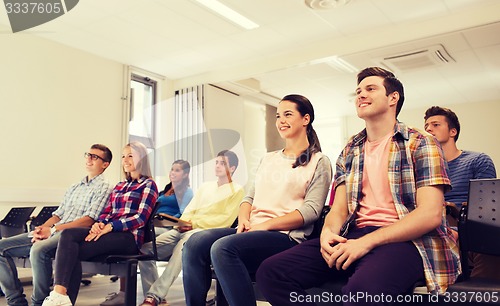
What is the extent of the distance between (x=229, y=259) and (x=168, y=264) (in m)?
1.38

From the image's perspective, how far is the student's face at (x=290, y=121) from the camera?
193 centimetres

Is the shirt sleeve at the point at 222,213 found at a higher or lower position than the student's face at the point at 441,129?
lower

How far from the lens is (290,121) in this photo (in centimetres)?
194

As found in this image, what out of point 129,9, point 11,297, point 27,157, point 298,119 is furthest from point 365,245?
point 27,157

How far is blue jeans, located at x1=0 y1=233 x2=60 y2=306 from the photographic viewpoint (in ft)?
8.04

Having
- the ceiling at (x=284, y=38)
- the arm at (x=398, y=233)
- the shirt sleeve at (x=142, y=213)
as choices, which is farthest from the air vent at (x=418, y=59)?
the arm at (x=398, y=233)

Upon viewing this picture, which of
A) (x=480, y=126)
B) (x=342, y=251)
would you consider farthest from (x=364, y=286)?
(x=480, y=126)

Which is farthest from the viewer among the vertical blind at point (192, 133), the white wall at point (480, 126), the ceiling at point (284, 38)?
the white wall at point (480, 126)

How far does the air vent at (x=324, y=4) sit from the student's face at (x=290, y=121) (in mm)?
2342

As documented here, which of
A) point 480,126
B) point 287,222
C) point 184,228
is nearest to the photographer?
point 287,222

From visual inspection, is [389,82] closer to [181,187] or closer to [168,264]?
[168,264]

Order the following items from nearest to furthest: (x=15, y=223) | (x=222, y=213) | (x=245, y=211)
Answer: (x=245, y=211) < (x=222, y=213) < (x=15, y=223)

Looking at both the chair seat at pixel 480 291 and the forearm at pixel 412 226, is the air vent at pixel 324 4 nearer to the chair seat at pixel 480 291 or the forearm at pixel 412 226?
the forearm at pixel 412 226

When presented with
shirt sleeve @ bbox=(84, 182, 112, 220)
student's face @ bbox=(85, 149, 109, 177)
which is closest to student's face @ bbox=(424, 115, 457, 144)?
shirt sleeve @ bbox=(84, 182, 112, 220)
